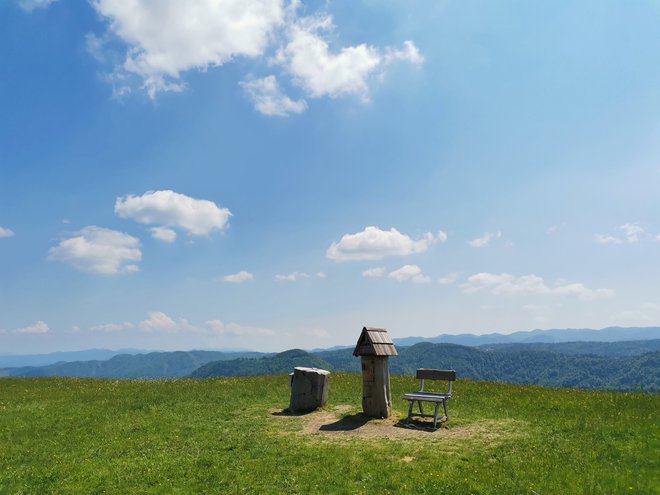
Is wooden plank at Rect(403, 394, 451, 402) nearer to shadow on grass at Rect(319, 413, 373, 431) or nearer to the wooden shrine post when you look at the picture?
the wooden shrine post

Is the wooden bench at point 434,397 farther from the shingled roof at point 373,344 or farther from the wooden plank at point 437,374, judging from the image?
the shingled roof at point 373,344

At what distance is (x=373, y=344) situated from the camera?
71.6ft

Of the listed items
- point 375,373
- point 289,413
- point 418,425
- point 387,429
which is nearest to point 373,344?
point 375,373

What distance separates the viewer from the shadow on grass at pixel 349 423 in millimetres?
19734

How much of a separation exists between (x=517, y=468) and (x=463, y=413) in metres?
9.02

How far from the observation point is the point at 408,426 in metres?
19.4

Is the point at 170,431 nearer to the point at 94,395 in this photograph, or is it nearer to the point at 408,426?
the point at 408,426

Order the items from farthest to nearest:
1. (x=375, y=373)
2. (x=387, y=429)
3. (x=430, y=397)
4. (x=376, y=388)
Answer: (x=375, y=373)
(x=376, y=388)
(x=430, y=397)
(x=387, y=429)

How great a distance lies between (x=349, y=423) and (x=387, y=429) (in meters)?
2.16

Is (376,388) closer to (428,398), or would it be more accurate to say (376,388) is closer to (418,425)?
(418,425)

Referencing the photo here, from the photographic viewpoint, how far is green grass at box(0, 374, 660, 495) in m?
12.5

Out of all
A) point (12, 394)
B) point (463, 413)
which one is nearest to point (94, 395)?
point (12, 394)

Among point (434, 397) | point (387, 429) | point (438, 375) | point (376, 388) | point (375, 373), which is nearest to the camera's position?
point (387, 429)

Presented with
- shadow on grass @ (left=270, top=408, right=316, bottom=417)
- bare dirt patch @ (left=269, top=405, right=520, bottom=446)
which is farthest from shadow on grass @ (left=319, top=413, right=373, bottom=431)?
shadow on grass @ (left=270, top=408, right=316, bottom=417)
